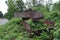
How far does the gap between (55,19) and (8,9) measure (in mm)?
3569

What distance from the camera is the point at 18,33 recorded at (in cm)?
873

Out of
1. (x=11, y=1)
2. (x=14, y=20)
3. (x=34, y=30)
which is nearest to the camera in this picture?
(x=34, y=30)

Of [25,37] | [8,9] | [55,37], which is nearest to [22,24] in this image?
[25,37]

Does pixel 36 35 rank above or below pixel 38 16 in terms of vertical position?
below

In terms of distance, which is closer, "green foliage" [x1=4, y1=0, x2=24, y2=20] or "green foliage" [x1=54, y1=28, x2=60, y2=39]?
"green foliage" [x1=54, y1=28, x2=60, y2=39]

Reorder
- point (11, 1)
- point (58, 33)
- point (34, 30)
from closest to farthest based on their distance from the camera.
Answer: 1. point (58, 33)
2. point (34, 30)
3. point (11, 1)

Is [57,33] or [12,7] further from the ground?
[12,7]

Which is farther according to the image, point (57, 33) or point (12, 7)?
point (12, 7)

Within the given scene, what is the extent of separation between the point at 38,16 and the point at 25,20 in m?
0.55

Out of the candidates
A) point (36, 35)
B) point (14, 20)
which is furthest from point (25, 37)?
point (14, 20)

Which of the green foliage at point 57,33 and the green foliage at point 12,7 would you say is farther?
the green foliage at point 12,7

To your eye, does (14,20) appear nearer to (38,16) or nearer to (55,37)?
(38,16)

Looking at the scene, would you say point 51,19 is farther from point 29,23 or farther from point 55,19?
point 29,23

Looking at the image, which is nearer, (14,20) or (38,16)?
(38,16)
